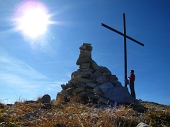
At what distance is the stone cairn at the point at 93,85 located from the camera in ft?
48.8

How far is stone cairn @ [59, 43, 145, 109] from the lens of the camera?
48.8 feet

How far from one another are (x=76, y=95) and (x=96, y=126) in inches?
428

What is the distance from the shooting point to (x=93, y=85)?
646 inches

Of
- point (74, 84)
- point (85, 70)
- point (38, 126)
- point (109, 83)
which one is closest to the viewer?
point (38, 126)

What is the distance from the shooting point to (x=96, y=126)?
17.1ft

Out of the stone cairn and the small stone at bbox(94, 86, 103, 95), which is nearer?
the stone cairn

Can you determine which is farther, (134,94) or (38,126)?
(134,94)

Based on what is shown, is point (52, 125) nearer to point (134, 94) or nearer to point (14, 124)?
point (14, 124)

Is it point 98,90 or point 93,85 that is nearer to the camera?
point 98,90

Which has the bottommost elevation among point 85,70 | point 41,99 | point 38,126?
point 38,126

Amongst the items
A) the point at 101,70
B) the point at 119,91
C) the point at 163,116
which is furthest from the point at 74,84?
the point at 163,116

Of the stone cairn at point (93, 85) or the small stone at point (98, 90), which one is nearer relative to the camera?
the stone cairn at point (93, 85)

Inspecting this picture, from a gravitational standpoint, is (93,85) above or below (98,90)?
above

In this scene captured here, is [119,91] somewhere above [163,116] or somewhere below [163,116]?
above
